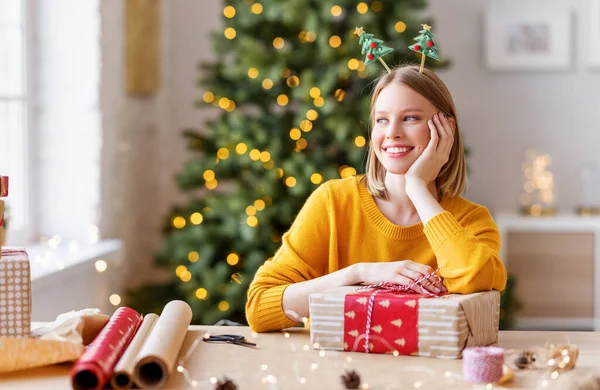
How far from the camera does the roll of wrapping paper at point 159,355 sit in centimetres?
124

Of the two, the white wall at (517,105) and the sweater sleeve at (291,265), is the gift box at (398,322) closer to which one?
the sweater sleeve at (291,265)

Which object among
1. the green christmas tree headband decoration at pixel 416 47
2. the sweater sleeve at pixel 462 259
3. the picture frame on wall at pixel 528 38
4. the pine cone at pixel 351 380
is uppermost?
the picture frame on wall at pixel 528 38

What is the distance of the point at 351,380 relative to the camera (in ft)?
3.98

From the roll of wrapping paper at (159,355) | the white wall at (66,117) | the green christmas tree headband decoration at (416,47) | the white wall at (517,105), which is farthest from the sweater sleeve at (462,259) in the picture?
the white wall at (517,105)

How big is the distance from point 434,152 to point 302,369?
63 centimetres

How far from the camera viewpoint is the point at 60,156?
11.8 feet

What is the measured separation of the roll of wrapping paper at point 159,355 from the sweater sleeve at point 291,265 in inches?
9.5

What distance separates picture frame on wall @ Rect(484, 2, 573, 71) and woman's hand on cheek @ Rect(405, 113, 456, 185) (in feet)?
10.1

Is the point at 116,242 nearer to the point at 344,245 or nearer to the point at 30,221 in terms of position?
the point at 30,221

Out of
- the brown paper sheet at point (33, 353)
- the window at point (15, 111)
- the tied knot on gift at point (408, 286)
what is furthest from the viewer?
the window at point (15, 111)

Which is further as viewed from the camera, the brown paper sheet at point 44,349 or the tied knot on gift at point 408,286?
the tied knot on gift at point 408,286

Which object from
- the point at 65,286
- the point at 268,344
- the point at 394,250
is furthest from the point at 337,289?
the point at 65,286

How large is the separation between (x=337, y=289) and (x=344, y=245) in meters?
0.39

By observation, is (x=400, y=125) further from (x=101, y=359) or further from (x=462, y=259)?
(x=101, y=359)
